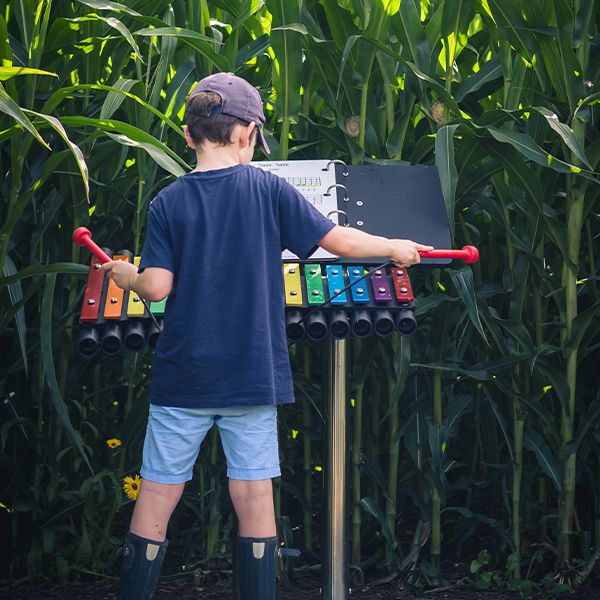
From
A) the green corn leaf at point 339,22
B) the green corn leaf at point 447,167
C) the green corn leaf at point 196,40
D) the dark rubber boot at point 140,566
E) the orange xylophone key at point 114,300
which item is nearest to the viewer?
the dark rubber boot at point 140,566

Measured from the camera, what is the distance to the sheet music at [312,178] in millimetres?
3141

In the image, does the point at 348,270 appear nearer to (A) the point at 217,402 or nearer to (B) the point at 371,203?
(B) the point at 371,203

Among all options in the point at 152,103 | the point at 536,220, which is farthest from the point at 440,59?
the point at 152,103

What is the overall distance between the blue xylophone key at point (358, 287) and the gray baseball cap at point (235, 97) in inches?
20.3

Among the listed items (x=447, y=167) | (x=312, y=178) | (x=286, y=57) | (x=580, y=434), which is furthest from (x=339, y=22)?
(x=580, y=434)

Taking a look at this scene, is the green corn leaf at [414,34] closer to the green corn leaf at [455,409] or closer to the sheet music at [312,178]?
the sheet music at [312,178]

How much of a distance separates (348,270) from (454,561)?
147 centimetres

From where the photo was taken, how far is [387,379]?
382 centimetres

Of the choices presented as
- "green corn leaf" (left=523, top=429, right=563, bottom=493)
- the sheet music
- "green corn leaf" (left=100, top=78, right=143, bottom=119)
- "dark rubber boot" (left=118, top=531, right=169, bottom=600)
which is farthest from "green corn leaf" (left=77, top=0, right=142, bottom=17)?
"green corn leaf" (left=523, top=429, right=563, bottom=493)

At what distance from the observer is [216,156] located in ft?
8.71

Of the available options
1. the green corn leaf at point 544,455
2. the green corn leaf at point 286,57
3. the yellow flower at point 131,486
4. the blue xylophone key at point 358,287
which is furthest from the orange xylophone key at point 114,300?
the green corn leaf at point 544,455

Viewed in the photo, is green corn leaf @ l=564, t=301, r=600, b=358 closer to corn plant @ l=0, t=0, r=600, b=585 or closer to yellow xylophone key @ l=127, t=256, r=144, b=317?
corn plant @ l=0, t=0, r=600, b=585

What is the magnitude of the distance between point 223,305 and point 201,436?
1.10 ft

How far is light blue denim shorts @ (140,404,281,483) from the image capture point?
2639mm
